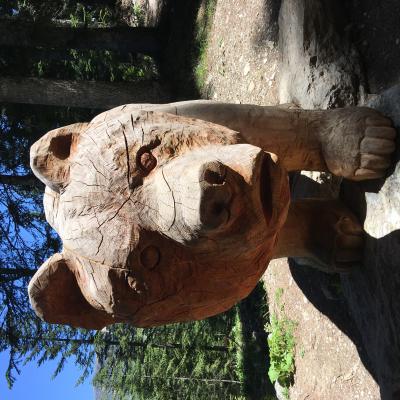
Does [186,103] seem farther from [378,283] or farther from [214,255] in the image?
[378,283]

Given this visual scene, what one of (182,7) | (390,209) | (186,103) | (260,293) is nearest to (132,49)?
(182,7)

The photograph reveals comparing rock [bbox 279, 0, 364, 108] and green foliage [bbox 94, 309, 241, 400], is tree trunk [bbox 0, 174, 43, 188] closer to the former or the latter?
green foliage [bbox 94, 309, 241, 400]

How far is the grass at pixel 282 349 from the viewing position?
450 cm

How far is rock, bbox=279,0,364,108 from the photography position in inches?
107

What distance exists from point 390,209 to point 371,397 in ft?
4.55

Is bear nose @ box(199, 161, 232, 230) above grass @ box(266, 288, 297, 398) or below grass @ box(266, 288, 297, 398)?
above

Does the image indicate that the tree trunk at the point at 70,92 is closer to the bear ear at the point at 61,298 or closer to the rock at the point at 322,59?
the rock at the point at 322,59

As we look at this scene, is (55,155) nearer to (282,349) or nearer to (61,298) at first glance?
(61,298)

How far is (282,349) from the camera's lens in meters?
4.64

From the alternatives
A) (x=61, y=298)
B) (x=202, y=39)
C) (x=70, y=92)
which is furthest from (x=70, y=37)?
(x=61, y=298)

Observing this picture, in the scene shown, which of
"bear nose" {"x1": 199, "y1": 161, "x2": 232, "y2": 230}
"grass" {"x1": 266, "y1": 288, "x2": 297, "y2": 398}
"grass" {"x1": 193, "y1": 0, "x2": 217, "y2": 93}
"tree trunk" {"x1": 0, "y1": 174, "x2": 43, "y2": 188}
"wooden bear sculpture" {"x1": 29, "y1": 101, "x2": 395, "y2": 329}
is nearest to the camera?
"bear nose" {"x1": 199, "y1": 161, "x2": 232, "y2": 230}

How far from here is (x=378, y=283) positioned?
248 cm

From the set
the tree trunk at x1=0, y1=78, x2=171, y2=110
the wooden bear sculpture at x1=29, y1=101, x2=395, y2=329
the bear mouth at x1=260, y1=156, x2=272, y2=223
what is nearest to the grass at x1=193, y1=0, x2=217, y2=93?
the tree trunk at x1=0, y1=78, x2=171, y2=110

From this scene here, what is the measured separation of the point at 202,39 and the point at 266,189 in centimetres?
551
